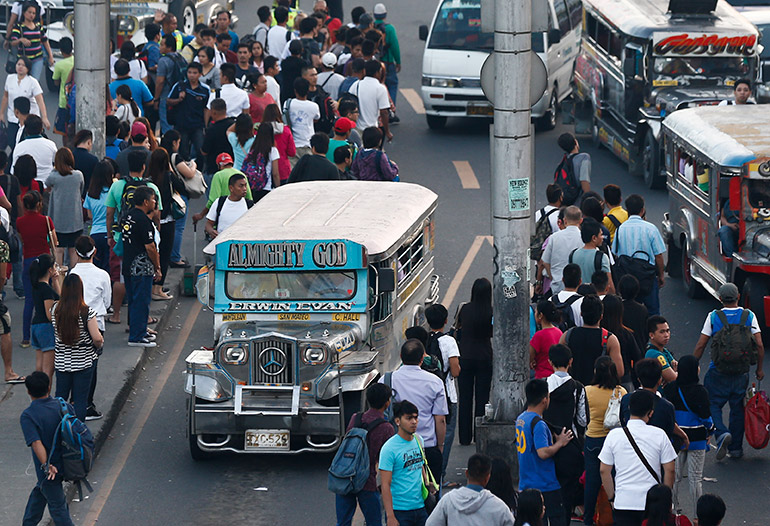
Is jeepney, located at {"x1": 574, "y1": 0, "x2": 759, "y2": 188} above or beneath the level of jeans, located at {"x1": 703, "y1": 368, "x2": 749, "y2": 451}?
above

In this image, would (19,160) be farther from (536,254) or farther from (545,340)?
(545,340)

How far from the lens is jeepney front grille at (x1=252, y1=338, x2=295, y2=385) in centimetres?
1231

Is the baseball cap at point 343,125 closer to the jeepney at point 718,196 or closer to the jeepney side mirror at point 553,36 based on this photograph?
the jeepney at point 718,196

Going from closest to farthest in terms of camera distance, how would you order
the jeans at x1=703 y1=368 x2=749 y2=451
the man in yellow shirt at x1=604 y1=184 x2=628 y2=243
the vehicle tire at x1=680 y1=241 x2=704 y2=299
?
1. the jeans at x1=703 y1=368 x2=749 y2=451
2. the man in yellow shirt at x1=604 y1=184 x2=628 y2=243
3. the vehicle tire at x1=680 y1=241 x2=704 y2=299

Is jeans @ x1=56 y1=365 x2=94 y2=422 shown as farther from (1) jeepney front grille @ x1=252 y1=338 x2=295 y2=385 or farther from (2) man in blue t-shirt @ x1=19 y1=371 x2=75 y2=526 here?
(2) man in blue t-shirt @ x1=19 y1=371 x2=75 y2=526

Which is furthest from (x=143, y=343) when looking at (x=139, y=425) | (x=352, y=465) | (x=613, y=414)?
(x=613, y=414)

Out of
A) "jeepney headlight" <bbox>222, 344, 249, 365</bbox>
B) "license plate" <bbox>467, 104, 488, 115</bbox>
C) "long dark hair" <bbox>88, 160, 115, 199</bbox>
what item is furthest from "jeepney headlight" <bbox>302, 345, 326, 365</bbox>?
"license plate" <bbox>467, 104, 488, 115</bbox>

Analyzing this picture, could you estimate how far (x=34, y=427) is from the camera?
10.4 metres

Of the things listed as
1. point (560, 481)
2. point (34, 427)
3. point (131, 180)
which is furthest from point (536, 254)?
point (34, 427)

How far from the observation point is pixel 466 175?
23062 millimetres

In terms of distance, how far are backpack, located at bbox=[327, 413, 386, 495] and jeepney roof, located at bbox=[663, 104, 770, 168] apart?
23.0 feet

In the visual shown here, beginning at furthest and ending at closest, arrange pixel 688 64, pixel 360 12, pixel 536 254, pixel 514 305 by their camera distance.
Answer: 1. pixel 360 12
2. pixel 688 64
3. pixel 536 254
4. pixel 514 305

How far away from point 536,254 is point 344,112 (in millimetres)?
4679

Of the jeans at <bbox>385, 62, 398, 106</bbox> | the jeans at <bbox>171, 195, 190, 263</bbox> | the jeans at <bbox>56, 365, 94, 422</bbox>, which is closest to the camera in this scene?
the jeans at <bbox>56, 365, 94, 422</bbox>
